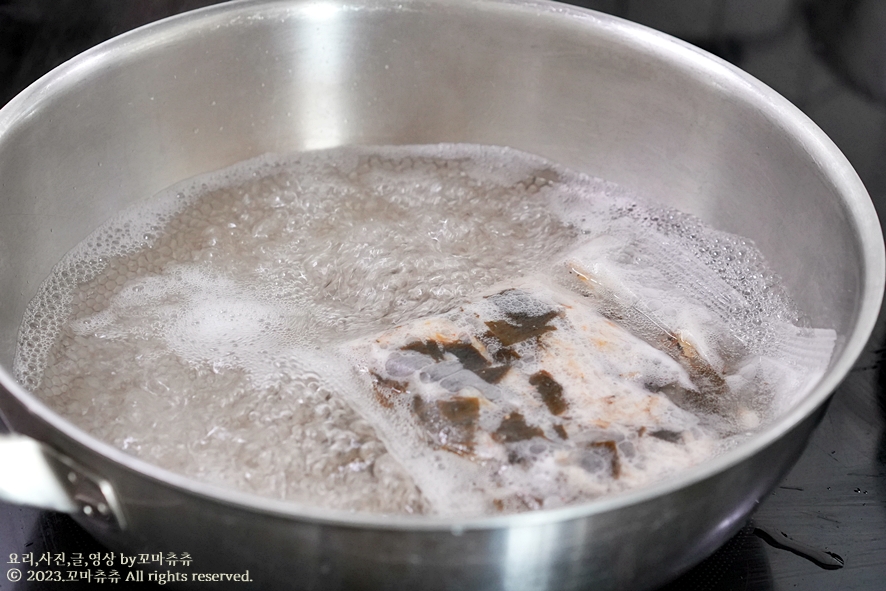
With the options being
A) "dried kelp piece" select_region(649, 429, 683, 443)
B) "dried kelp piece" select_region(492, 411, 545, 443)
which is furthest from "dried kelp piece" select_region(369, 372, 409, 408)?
"dried kelp piece" select_region(649, 429, 683, 443)

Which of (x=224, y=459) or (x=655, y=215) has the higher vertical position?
(x=655, y=215)

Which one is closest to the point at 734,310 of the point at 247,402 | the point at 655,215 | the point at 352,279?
the point at 655,215

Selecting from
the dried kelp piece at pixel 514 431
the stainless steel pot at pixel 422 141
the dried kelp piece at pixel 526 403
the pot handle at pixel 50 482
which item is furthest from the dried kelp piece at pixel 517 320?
the pot handle at pixel 50 482

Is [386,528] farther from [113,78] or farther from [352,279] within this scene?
[113,78]

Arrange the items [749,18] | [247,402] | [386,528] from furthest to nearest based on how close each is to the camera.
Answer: [749,18], [247,402], [386,528]

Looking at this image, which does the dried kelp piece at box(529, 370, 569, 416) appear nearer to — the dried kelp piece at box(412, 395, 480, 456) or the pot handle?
the dried kelp piece at box(412, 395, 480, 456)

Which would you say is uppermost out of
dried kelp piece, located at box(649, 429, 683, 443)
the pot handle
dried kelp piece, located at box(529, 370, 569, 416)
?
the pot handle

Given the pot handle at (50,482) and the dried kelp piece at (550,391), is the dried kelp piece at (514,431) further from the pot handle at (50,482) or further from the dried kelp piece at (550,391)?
the pot handle at (50,482)

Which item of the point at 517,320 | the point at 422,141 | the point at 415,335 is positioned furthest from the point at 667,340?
the point at 422,141

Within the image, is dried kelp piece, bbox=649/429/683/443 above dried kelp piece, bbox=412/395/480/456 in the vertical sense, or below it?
below
